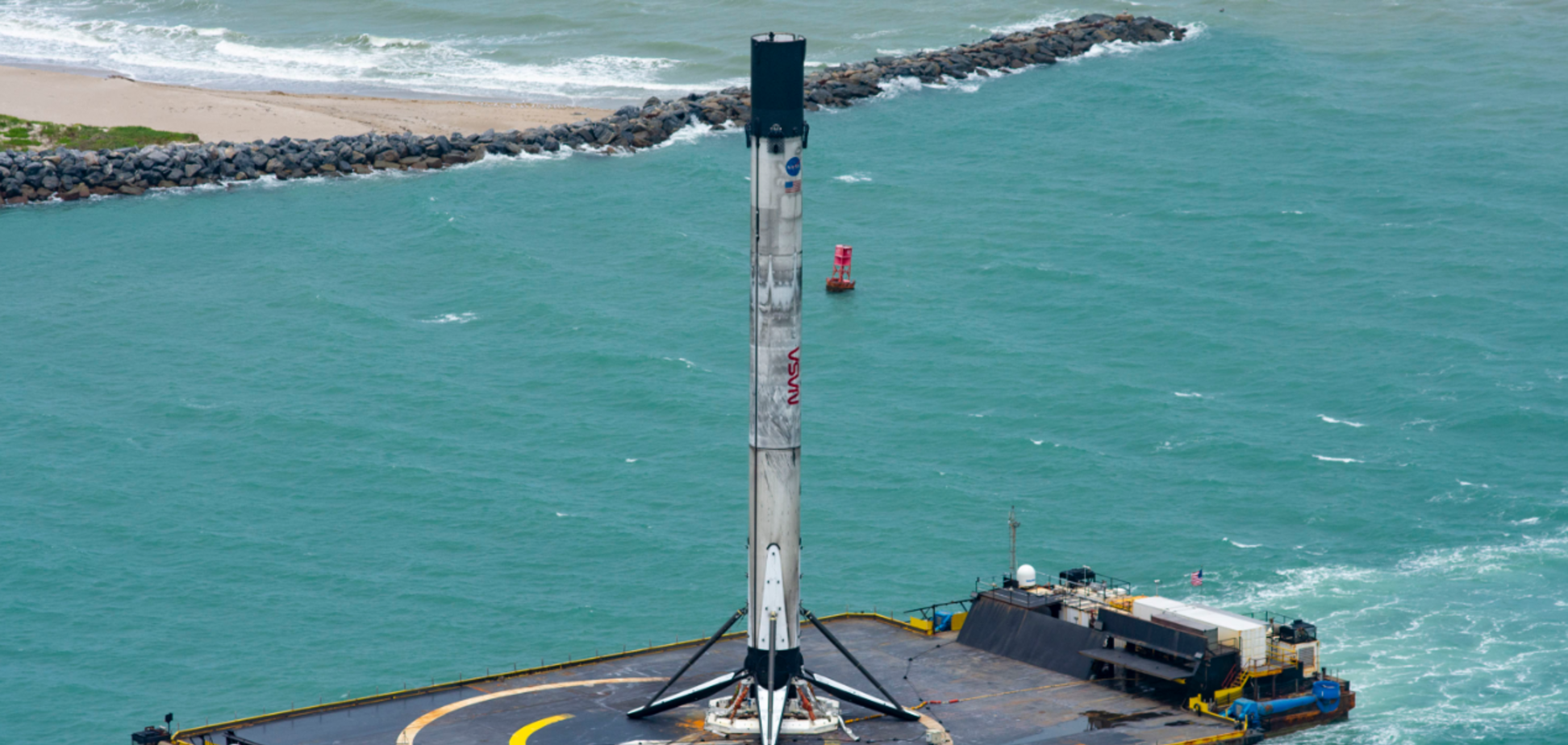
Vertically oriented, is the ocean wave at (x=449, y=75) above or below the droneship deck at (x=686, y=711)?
above

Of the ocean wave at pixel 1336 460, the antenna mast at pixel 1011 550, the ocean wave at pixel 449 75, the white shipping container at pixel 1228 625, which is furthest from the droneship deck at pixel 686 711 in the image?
the ocean wave at pixel 449 75

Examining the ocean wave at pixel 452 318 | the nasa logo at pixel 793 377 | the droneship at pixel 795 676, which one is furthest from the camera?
the ocean wave at pixel 452 318

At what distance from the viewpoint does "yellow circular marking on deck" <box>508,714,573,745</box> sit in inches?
2611

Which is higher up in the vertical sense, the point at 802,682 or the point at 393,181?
the point at 393,181

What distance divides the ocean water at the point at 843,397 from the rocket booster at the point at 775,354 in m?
17.9

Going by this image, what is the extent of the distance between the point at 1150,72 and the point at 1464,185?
38.0 metres

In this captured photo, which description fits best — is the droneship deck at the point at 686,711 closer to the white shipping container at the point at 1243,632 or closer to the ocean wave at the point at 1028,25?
the white shipping container at the point at 1243,632

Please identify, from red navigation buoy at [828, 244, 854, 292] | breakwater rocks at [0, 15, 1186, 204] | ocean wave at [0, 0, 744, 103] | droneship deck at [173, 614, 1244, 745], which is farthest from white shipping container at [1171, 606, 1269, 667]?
ocean wave at [0, 0, 744, 103]

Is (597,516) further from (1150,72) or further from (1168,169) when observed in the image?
(1150,72)

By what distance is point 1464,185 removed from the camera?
472 ft

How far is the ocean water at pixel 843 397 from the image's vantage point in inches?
3393

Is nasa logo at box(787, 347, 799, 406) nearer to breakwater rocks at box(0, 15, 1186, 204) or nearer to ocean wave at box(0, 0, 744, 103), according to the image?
breakwater rocks at box(0, 15, 1186, 204)

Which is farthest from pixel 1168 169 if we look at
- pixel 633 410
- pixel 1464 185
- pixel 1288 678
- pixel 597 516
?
pixel 1288 678

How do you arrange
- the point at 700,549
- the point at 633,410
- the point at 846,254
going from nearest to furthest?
the point at 700,549, the point at 633,410, the point at 846,254
